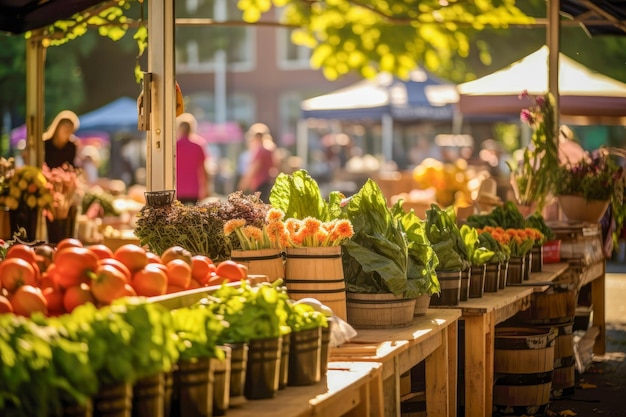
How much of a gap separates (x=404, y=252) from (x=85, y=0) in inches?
158

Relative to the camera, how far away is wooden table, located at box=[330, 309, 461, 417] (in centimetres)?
468

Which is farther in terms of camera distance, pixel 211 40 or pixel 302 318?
pixel 211 40

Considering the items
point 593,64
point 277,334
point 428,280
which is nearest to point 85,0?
point 428,280

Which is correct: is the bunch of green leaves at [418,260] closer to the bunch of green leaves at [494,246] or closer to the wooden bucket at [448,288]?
the wooden bucket at [448,288]

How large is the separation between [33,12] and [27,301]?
17.4 ft

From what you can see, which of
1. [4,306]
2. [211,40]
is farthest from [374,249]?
[211,40]

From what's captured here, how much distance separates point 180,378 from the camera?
3.42m

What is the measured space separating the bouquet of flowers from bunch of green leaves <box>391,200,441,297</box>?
3906 millimetres

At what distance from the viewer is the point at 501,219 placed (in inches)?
329

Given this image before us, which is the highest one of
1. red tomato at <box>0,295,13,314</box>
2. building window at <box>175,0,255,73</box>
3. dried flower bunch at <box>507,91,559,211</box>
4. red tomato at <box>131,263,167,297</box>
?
building window at <box>175,0,255,73</box>

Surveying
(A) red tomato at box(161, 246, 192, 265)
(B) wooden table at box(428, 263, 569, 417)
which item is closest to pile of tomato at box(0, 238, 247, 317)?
(A) red tomato at box(161, 246, 192, 265)

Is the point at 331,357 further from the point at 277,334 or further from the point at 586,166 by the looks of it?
the point at 586,166

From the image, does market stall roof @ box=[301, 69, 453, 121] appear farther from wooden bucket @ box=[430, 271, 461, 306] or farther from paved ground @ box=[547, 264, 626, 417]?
wooden bucket @ box=[430, 271, 461, 306]

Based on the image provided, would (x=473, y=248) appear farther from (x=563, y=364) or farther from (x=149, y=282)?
(x=149, y=282)
